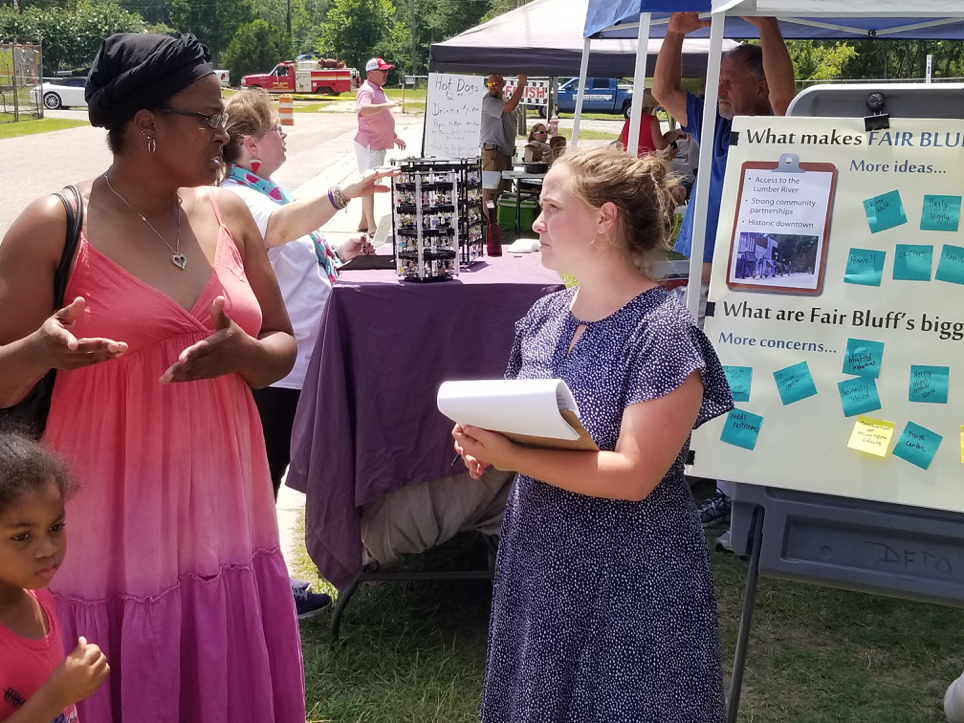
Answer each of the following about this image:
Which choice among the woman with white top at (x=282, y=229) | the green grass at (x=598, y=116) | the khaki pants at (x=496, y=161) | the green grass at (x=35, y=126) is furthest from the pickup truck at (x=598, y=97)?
the woman with white top at (x=282, y=229)

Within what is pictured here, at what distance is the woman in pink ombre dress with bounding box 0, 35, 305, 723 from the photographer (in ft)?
6.61

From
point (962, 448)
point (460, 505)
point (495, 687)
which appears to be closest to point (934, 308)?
point (962, 448)

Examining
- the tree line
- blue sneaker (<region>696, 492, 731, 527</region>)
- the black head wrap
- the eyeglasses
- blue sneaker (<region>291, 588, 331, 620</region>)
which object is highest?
the tree line

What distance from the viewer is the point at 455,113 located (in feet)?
25.8

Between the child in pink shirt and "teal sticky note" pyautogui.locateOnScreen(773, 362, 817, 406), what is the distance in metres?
1.89

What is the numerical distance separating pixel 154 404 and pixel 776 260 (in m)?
1.74

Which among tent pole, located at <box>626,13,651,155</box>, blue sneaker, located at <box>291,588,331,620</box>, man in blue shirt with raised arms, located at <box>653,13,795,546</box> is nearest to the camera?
blue sneaker, located at <box>291,588,331,620</box>

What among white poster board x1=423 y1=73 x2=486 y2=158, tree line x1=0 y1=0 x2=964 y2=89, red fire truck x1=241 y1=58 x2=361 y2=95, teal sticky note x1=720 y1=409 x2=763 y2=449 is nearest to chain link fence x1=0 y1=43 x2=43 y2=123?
red fire truck x1=241 y1=58 x2=361 y2=95

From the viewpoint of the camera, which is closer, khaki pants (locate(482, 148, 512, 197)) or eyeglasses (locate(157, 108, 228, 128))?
eyeglasses (locate(157, 108, 228, 128))

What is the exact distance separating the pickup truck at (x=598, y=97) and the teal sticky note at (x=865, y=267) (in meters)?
32.6

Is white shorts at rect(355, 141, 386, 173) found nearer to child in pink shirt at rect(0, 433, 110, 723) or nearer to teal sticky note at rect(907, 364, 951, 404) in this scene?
teal sticky note at rect(907, 364, 951, 404)

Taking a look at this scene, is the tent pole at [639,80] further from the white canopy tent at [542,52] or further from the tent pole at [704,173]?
the white canopy tent at [542,52]

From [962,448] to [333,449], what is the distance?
1971 millimetres

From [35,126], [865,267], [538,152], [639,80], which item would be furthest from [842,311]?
[35,126]
